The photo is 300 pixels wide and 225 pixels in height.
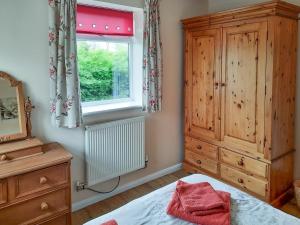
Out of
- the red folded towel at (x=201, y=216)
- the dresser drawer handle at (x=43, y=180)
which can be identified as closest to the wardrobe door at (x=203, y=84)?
the red folded towel at (x=201, y=216)

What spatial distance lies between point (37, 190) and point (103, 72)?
144 centimetres

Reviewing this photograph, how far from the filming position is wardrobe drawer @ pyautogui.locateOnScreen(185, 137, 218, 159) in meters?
3.06

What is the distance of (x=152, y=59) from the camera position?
294cm

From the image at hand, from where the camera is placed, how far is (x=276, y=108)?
2.51 m

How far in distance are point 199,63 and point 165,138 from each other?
1018 millimetres

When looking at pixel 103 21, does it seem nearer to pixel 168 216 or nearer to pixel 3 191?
pixel 3 191

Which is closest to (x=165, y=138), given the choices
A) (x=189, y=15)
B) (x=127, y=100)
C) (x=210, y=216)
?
(x=127, y=100)

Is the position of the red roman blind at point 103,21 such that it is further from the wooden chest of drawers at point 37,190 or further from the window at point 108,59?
the wooden chest of drawers at point 37,190

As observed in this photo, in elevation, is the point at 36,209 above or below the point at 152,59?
below

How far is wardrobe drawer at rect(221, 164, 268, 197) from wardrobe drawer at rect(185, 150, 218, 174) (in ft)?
0.42

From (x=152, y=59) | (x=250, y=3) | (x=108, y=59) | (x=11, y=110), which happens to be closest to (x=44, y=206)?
(x=11, y=110)

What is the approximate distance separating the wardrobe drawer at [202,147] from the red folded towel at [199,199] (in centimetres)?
139

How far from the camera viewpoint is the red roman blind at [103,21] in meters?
2.61

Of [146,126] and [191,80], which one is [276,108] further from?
[146,126]
